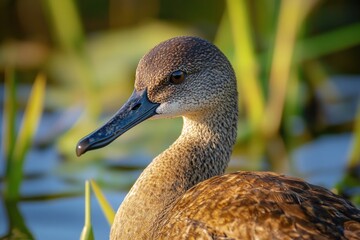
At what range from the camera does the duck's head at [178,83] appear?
5527 millimetres

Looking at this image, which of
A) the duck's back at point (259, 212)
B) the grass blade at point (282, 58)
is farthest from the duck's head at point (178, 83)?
the grass blade at point (282, 58)

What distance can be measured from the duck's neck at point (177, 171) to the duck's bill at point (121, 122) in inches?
11.1

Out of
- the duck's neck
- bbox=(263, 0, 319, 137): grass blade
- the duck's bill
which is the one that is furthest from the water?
the duck's bill

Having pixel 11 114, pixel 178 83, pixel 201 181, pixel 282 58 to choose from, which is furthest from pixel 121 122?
pixel 282 58

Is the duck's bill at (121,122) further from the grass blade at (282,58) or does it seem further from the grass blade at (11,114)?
the grass blade at (282,58)

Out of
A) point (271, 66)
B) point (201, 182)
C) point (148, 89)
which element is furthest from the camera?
point (271, 66)

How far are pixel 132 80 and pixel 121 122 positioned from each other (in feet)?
11.6

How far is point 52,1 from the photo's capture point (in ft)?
28.1

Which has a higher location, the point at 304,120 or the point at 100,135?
the point at 304,120

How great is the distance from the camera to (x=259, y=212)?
4.68 meters

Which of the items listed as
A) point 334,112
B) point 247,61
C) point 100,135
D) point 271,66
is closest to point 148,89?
point 100,135

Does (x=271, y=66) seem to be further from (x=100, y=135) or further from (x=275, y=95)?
(x=100, y=135)

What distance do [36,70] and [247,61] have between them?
7.91 ft

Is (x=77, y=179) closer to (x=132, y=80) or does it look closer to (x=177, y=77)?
(x=132, y=80)
